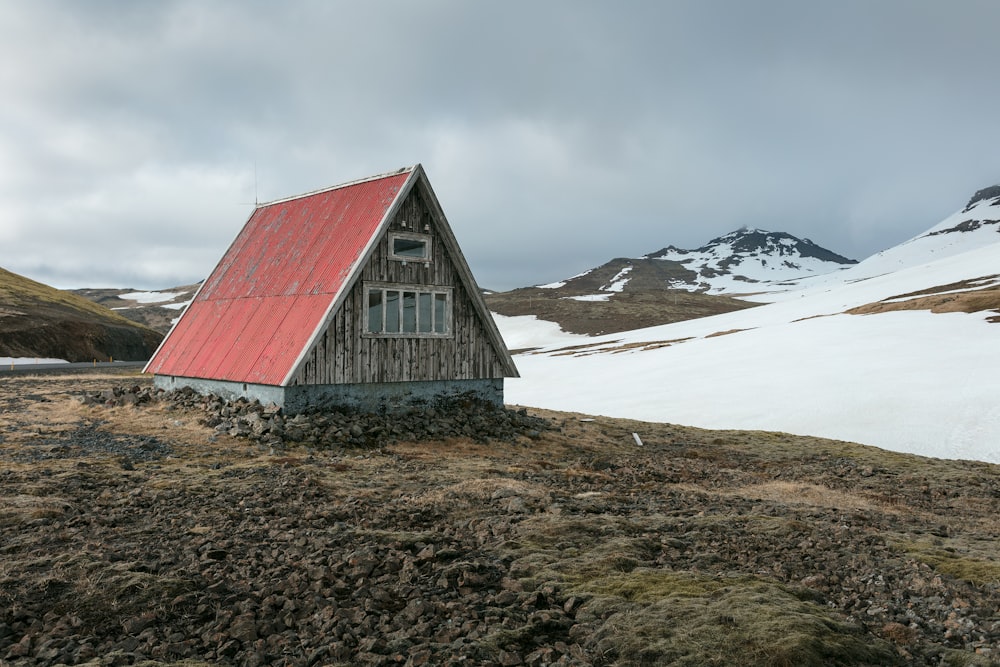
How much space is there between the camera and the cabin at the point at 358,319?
74.1 ft

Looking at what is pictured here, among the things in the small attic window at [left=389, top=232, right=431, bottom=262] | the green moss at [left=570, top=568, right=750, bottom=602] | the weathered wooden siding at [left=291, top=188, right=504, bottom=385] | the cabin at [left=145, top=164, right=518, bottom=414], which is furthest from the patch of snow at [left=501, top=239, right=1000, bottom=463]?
the green moss at [left=570, top=568, right=750, bottom=602]

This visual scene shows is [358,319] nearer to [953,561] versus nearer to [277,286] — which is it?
[277,286]

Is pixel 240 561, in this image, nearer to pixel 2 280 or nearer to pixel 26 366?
pixel 26 366

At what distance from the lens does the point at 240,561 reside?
960 centimetres

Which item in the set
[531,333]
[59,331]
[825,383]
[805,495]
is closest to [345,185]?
[805,495]

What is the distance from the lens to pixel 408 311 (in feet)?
81.0

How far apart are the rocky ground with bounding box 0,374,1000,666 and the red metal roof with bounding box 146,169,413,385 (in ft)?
15.9

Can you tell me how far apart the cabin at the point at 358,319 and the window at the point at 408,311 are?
38 millimetres

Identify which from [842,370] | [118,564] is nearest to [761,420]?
[842,370]

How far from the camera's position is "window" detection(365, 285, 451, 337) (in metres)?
23.8

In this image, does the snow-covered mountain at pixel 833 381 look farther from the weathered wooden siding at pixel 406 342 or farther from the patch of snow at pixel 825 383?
the weathered wooden siding at pixel 406 342

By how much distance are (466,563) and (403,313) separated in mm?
16031

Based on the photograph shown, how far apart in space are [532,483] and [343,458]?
572 cm

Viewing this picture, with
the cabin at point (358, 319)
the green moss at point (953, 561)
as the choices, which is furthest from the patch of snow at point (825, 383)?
the green moss at point (953, 561)
